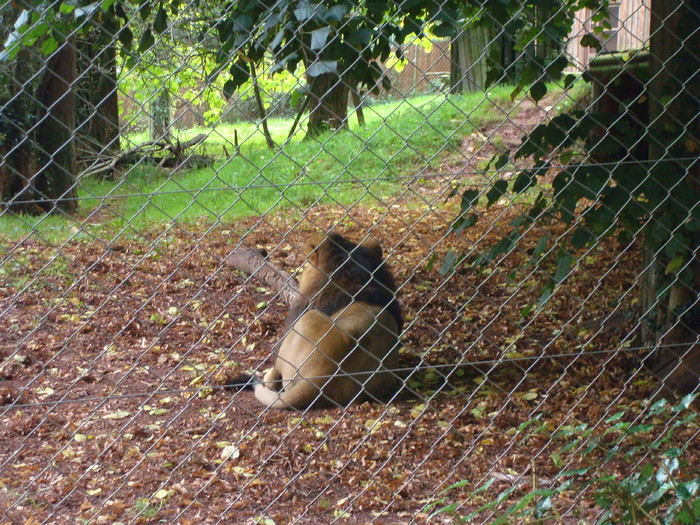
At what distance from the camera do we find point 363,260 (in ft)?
15.6

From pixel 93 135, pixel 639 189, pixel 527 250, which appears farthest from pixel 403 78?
pixel 639 189

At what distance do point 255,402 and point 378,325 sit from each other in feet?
3.19

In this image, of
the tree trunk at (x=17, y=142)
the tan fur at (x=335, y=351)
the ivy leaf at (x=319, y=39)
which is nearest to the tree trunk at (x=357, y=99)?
the ivy leaf at (x=319, y=39)

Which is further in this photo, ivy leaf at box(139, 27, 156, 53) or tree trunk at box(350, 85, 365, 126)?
ivy leaf at box(139, 27, 156, 53)

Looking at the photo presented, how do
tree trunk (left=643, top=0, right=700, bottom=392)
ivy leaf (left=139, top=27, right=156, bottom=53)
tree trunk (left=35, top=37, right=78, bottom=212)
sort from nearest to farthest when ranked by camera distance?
ivy leaf (left=139, top=27, right=156, bottom=53) < tree trunk (left=643, top=0, right=700, bottom=392) < tree trunk (left=35, top=37, right=78, bottom=212)

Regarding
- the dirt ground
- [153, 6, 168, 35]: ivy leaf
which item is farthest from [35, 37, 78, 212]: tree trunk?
[153, 6, 168, 35]: ivy leaf

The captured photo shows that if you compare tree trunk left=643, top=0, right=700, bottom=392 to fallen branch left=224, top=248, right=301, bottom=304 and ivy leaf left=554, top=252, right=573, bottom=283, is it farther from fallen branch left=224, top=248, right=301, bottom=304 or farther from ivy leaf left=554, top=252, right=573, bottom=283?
fallen branch left=224, top=248, right=301, bottom=304

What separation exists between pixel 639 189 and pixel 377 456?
6.15ft

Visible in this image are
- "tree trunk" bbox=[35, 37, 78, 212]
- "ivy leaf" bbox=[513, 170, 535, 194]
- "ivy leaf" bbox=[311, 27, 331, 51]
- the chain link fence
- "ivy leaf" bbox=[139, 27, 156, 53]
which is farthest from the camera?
"tree trunk" bbox=[35, 37, 78, 212]

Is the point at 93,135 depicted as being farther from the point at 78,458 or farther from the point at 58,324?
the point at 78,458

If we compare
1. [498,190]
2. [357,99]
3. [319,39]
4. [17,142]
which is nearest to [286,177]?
[357,99]

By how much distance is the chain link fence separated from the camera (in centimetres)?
267

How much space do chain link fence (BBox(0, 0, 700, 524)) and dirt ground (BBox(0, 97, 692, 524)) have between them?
0.8 inches

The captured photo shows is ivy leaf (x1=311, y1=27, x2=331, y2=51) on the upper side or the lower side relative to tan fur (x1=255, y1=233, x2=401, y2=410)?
upper
